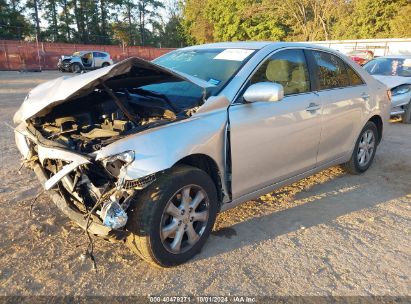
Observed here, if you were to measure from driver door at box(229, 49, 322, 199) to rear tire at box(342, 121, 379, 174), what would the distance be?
113cm

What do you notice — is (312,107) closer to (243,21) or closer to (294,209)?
(294,209)

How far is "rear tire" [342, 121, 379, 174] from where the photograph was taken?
5105mm

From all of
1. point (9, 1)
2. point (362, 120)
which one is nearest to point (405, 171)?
point (362, 120)

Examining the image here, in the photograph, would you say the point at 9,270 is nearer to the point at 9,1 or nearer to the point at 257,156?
the point at 257,156

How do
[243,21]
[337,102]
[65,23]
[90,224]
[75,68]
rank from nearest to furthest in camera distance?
[90,224] < [337,102] < [75,68] < [243,21] < [65,23]

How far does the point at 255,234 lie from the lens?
11.7 feet

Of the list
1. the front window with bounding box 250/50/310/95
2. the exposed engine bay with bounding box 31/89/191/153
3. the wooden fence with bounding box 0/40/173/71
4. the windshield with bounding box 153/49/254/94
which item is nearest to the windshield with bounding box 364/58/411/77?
the front window with bounding box 250/50/310/95

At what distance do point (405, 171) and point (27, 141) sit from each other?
493cm

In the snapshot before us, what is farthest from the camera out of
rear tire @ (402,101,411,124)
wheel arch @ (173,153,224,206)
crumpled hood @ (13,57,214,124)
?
rear tire @ (402,101,411,124)

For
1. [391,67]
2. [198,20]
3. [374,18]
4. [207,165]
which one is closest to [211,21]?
[198,20]

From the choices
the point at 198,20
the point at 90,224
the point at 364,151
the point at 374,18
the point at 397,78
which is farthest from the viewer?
the point at 198,20

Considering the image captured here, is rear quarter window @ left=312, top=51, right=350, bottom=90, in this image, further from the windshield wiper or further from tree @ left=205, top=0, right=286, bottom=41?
tree @ left=205, top=0, right=286, bottom=41

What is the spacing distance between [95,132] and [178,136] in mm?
716

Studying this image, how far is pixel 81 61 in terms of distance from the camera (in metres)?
28.8
